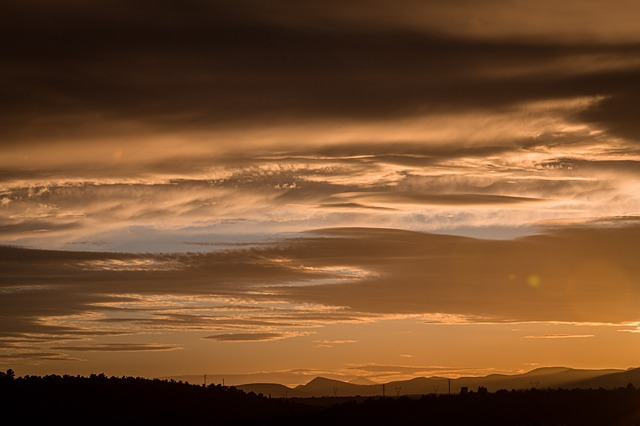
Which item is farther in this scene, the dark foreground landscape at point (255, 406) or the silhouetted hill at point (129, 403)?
the silhouetted hill at point (129, 403)

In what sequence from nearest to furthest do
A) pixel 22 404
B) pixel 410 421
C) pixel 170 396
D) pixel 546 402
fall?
pixel 410 421
pixel 546 402
pixel 22 404
pixel 170 396

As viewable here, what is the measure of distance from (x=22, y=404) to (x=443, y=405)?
48.0 metres

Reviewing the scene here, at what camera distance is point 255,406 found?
126312 mm

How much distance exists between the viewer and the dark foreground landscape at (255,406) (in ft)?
318

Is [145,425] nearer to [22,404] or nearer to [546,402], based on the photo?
[22,404]

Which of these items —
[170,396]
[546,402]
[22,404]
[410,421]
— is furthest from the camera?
[170,396]

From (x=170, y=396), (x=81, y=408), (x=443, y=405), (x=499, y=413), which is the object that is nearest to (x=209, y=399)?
(x=170, y=396)

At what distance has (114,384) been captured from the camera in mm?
126562

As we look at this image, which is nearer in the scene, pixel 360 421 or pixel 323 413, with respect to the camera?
pixel 360 421

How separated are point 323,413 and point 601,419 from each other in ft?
92.8

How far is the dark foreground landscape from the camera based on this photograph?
9694 cm

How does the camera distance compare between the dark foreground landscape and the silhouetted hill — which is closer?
the dark foreground landscape

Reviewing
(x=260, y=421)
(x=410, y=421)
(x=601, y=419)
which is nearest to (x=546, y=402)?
(x=601, y=419)

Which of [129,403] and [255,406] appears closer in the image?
[129,403]
